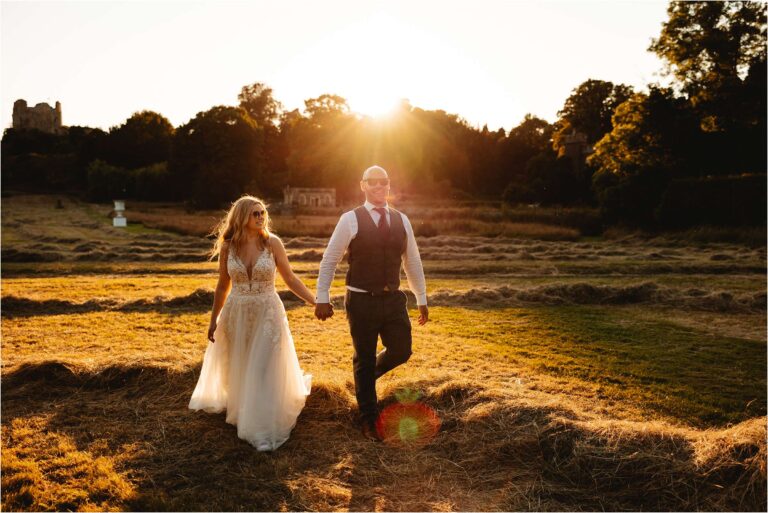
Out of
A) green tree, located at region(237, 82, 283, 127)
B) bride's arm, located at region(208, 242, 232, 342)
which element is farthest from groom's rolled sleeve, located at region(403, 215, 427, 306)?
green tree, located at region(237, 82, 283, 127)

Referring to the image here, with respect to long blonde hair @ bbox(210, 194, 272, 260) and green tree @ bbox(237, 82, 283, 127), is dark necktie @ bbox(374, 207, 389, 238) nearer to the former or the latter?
long blonde hair @ bbox(210, 194, 272, 260)

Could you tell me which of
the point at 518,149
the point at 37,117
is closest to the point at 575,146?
the point at 518,149

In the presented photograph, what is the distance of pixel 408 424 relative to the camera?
5.37 meters

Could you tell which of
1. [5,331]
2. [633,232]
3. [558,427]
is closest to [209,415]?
[558,427]

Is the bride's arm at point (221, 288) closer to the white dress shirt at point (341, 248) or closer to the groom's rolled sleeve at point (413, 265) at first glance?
the white dress shirt at point (341, 248)

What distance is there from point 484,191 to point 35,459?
215 feet

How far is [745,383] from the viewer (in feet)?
23.5

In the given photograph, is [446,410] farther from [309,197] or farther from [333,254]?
[309,197]

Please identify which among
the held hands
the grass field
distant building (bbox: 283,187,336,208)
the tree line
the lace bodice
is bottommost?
the grass field

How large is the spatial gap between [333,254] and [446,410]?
74.6 inches

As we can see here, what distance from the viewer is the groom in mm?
4949

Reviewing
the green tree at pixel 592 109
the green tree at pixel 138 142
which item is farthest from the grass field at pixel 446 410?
the green tree at pixel 138 142

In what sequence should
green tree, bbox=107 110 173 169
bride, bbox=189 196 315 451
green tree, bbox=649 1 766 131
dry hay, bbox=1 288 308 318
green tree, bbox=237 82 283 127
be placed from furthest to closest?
green tree, bbox=237 82 283 127, green tree, bbox=107 110 173 169, green tree, bbox=649 1 766 131, dry hay, bbox=1 288 308 318, bride, bbox=189 196 315 451

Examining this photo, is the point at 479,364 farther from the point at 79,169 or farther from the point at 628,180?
the point at 79,169
